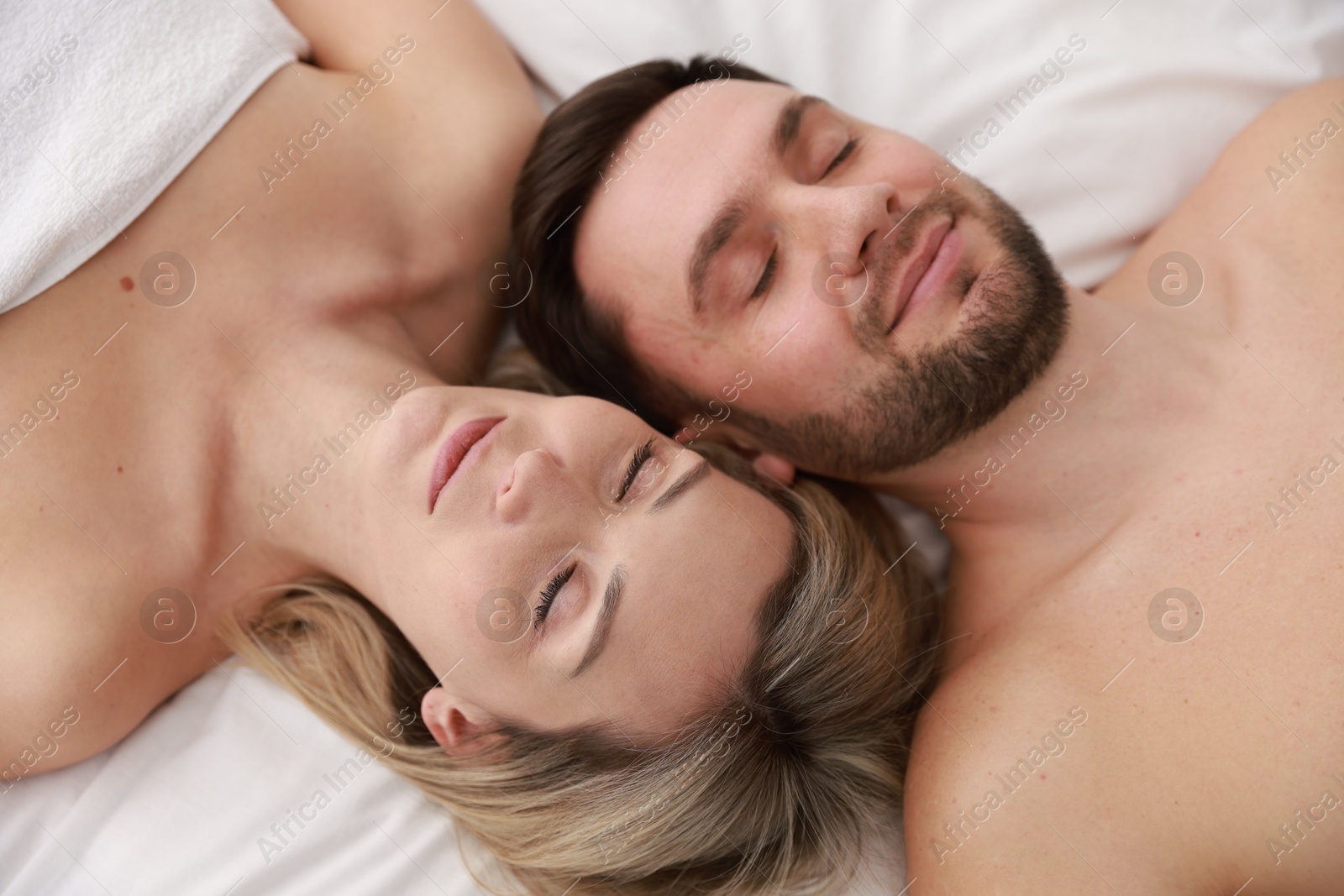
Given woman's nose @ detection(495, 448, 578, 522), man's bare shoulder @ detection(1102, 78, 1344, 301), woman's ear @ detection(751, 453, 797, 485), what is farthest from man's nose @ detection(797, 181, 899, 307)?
man's bare shoulder @ detection(1102, 78, 1344, 301)

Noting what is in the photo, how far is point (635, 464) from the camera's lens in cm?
155

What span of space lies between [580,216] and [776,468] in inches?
26.4

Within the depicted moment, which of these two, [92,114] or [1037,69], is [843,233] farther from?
[92,114]

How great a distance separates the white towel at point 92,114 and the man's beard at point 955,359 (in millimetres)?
1294

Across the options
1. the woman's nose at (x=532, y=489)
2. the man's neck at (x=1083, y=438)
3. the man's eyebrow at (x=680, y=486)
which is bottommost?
the man's neck at (x=1083, y=438)

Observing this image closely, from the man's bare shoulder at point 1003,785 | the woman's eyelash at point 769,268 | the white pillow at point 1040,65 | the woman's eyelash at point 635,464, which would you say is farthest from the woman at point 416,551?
the white pillow at point 1040,65

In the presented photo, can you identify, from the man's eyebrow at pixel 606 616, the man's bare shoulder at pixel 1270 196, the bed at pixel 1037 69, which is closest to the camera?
the man's eyebrow at pixel 606 616

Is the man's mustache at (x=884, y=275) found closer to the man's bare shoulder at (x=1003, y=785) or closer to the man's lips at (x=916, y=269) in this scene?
the man's lips at (x=916, y=269)

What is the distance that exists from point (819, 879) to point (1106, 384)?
1.10 meters

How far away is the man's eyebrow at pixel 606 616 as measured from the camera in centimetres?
142

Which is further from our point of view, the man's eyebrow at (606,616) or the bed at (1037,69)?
the bed at (1037,69)

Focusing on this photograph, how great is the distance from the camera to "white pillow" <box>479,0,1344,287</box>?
2135 millimetres

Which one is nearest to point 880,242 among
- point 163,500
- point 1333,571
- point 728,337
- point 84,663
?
point 728,337

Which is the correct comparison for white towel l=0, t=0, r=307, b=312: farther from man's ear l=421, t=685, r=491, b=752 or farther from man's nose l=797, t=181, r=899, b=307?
man's nose l=797, t=181, r=899, b=307
